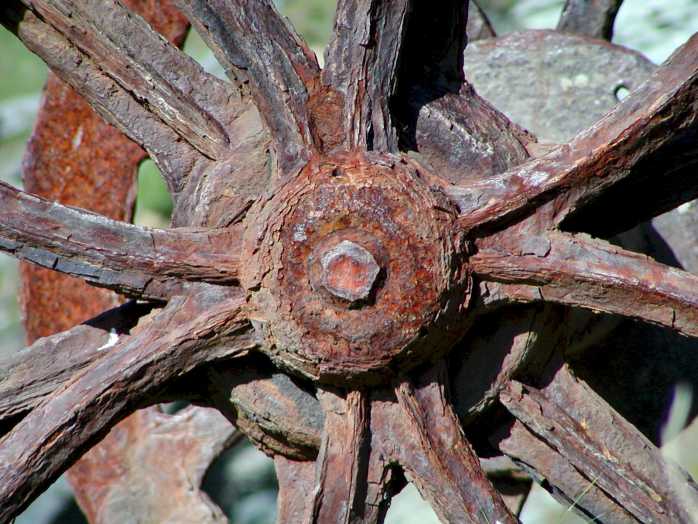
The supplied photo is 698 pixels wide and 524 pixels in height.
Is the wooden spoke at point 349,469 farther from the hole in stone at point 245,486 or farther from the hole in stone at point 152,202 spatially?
the hole in stone at point 152,202

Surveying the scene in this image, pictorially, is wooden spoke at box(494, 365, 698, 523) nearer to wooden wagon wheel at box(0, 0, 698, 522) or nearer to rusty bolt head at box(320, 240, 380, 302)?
wooden wagon wheel at box(0, 0, 698, 522)

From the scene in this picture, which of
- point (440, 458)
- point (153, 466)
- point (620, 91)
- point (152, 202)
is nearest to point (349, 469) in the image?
point (440, 458)

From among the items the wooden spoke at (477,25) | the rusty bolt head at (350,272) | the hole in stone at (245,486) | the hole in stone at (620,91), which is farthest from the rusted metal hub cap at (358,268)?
the hole in stone at (245,486)

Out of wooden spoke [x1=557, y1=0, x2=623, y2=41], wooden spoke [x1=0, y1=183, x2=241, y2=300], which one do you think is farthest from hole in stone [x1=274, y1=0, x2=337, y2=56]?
wooden spoke [x1=0, y1=183, x2=241, y2=300]

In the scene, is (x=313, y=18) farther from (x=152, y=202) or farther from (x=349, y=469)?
(x=349, y=469)

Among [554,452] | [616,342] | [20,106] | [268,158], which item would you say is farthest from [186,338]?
[20,106]
